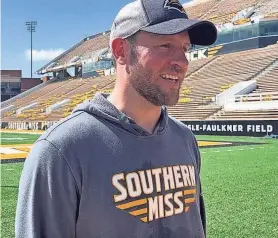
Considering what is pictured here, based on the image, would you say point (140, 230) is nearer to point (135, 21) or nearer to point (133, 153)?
point (133, 153)

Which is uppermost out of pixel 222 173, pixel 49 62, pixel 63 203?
pixel 49 62

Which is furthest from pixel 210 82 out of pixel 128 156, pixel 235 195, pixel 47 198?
pixel 47 198

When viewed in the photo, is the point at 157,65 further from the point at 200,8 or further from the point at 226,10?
the point at 200,8

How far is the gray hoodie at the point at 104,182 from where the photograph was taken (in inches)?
49.9

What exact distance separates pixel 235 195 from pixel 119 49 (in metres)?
4.60

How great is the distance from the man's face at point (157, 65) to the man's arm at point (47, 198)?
407 millimetres

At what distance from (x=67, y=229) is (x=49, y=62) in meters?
62.6

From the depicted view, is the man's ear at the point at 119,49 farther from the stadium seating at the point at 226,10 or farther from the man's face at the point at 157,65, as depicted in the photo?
the stadium seating at the point at 226,10

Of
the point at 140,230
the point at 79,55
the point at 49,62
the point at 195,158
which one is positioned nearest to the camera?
the point at 140,230

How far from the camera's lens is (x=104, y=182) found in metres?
1.34

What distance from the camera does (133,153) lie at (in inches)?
56.5

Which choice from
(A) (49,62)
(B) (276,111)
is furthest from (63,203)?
(A) (49,62)

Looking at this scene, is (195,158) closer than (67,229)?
No

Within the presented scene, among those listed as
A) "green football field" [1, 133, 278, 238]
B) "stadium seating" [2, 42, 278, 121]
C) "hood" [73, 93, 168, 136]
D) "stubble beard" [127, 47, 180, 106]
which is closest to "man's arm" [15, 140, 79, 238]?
"hood" [73, 93, 168, 136]
